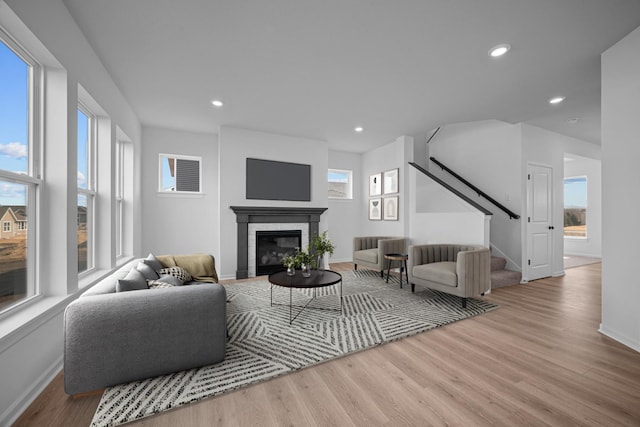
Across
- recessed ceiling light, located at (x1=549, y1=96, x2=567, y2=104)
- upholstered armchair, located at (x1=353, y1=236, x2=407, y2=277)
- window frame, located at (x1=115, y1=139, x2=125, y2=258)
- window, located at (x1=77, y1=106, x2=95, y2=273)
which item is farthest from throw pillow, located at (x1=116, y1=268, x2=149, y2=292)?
recessed ceiling light, located at (x1=549, y1=96, x2=567, y2=104)

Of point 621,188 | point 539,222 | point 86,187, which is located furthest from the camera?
point 539,222

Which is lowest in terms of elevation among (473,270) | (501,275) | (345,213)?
(501,275)

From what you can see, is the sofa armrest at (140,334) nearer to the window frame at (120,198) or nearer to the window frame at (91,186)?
the window frame at (91,186)

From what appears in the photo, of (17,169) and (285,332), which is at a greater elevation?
(17,169)

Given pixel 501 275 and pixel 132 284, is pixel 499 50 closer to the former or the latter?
pixel 501 275

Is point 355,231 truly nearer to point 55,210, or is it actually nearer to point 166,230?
point 166,230

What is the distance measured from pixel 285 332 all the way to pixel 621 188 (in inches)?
133

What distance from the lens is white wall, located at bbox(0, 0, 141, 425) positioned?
153 cm

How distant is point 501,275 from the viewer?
4371mm

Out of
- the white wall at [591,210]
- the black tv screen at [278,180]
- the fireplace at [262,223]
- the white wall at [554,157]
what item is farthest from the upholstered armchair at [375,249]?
the white wall at [591,210]

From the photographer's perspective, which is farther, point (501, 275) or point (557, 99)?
point (501, 275)

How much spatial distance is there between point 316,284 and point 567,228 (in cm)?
889

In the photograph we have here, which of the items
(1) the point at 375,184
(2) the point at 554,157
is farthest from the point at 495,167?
(1) the point at 375,184

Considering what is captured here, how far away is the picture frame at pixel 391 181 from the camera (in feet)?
18.9
